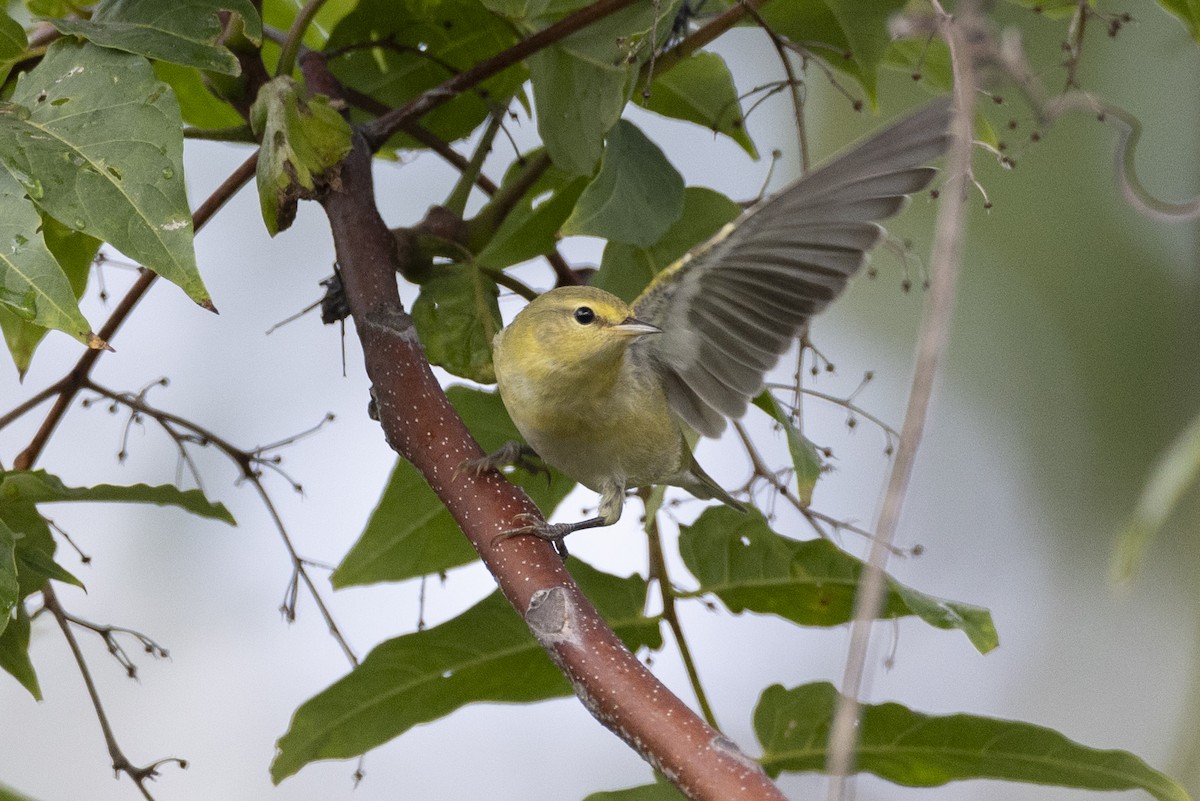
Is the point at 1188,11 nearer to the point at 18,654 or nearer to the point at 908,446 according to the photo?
the point at 908,446

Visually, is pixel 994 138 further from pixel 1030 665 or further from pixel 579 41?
pixel 1030 665

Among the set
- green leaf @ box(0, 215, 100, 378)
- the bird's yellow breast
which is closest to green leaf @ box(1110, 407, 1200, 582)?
the bird's yellow breast

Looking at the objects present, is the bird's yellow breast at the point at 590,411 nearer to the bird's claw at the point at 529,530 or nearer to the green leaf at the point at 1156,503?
the bird's claw at the point at 529,530

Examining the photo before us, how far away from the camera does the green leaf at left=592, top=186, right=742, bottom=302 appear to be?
0.92 metres

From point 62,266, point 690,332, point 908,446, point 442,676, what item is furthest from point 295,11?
point 908,446

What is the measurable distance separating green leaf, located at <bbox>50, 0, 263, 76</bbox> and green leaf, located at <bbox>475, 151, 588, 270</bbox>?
22cm

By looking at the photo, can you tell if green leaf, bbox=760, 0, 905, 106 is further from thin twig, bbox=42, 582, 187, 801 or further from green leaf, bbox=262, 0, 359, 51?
thin twig, bbox=42, 582, 187, 801

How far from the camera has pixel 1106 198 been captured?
2752 millimetres

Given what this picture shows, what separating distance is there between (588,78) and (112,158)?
0.31 m

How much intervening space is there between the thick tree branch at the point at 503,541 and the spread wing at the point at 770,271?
243mm

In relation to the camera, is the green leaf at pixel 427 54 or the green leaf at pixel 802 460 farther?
the green leaf at pixel 427 54

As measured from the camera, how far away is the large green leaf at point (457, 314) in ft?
2.95

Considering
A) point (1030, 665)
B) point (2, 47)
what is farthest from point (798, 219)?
point (1030, 665)

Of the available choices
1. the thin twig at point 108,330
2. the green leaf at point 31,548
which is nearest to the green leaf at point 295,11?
the thin twig at point 108,330
